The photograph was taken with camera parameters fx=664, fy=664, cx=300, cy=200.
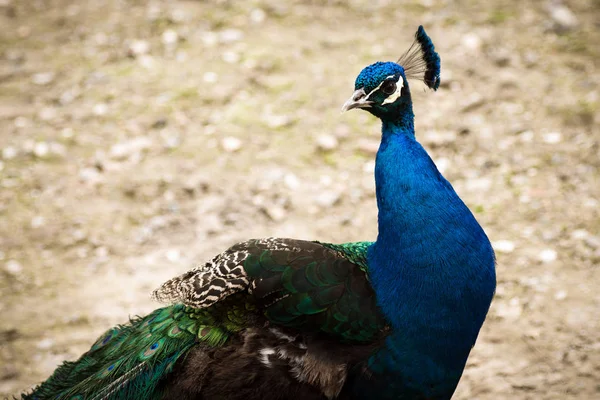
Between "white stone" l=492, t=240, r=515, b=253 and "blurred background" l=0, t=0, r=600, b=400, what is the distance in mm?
12

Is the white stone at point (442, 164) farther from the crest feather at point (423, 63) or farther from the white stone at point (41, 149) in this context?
the white stone at point (41, 149)

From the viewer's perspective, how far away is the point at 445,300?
257 cm

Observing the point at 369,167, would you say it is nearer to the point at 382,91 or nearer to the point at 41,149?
the point at 382,91

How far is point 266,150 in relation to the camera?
5191 mm

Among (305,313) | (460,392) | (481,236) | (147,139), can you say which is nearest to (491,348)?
(460,392)

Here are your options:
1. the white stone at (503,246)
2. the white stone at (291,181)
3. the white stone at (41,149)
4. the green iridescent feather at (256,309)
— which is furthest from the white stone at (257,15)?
the green iridescent feather at (256,309)

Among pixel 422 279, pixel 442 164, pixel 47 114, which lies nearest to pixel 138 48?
pixel 47 114

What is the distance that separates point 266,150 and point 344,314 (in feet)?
9.00

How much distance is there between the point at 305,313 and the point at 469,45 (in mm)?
3996

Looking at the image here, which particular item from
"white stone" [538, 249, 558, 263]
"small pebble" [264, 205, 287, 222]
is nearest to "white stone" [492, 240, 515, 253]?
"white stone" [538, 249, 558, 263]

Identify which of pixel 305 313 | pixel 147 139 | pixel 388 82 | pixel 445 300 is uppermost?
pixel 388 82

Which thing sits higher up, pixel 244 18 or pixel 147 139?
pixel 244 18

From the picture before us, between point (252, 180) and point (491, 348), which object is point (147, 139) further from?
point (491, 348)

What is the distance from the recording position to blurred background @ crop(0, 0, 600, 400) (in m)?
3.83
